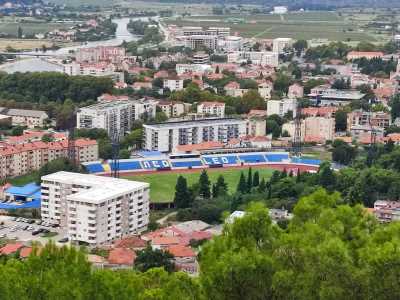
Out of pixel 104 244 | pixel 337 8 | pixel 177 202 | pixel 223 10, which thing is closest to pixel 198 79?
pixel 177 202

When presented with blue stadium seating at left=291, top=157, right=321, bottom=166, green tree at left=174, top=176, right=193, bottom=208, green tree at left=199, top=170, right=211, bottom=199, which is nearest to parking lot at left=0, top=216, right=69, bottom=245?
green tree at left=174, top=176, right=193, bottom=208

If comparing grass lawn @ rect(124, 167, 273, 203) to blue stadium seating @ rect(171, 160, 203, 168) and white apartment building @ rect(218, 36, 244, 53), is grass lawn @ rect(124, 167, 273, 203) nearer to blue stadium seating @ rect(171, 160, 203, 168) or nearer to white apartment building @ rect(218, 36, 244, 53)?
blue stadium seating @ rect(171, 160, 203, 168)

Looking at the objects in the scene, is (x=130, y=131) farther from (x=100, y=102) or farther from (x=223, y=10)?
(x=223, y=10)

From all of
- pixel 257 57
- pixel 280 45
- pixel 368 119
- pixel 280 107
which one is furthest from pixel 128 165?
pixel 280 45

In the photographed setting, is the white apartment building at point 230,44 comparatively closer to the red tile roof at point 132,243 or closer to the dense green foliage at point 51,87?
the dense green foliage at point 51,87

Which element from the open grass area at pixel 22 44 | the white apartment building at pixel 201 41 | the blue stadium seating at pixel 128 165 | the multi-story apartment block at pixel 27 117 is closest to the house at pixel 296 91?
the multi-story apartment block at pixel 27 117

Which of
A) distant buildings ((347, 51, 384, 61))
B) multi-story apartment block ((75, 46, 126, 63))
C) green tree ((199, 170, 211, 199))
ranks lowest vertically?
green tree ((199, 170, 211, 199))
